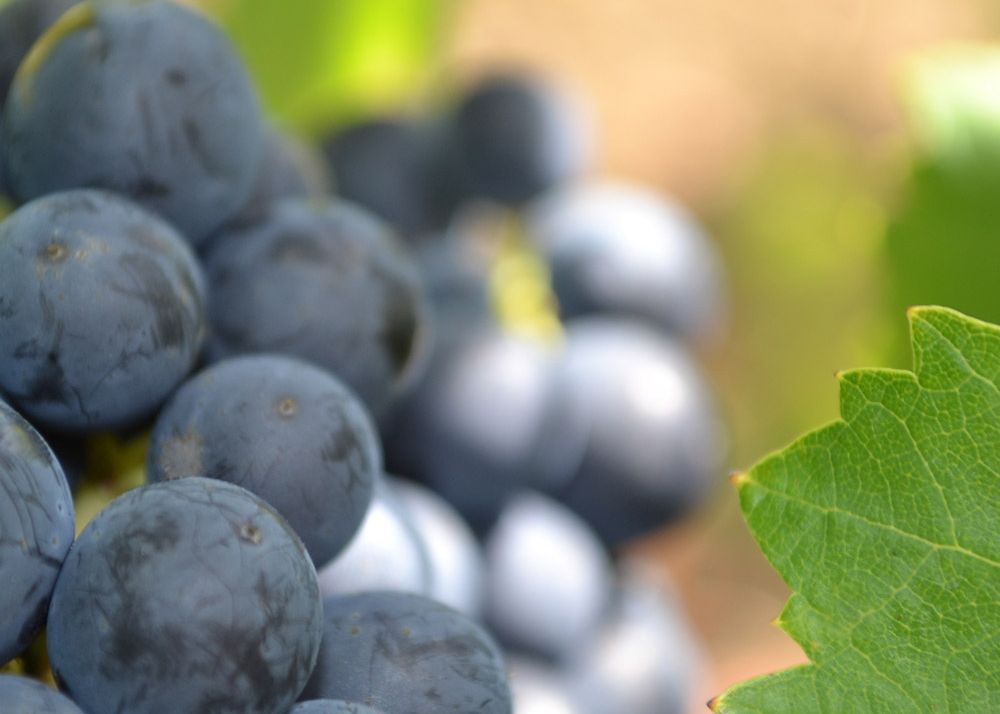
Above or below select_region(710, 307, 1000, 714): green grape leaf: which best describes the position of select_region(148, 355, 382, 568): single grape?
below

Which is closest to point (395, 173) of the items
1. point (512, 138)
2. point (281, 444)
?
point (512, 138)

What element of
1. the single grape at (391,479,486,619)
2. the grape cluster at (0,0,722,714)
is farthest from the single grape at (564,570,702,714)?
the single grape at (391,479,486,619)

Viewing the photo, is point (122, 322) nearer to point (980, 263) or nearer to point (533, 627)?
point (533, 627)

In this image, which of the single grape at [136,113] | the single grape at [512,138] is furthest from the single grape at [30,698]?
the single grape at [512,138]

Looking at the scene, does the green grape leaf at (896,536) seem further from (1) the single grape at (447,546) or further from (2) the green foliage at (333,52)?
(2) the green foliage at (333,52)

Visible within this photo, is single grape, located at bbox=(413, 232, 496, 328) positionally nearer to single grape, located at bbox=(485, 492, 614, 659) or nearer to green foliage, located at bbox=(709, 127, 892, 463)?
single grape, located at bbox=(485, 492, 614, 659)

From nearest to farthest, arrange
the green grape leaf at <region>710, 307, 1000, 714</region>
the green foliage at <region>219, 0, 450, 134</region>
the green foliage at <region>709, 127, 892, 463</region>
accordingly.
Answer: the green grape leaf at <region>710, 307, 1000, 714</region>, the green foliage at <region>219, 0, 450, 134</region>, the green foliage at <region>709, 127, 892, 463</region>

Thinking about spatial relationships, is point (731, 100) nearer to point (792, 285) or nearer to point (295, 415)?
point (792, 285)
